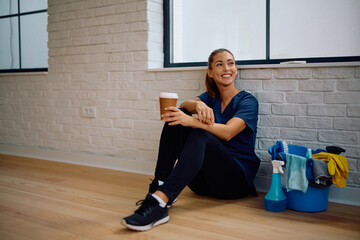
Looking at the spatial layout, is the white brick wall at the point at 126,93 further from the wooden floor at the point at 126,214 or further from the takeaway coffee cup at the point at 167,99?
the takeaway coffee cup at the point at 167,99

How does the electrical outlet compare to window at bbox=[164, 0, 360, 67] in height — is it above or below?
below

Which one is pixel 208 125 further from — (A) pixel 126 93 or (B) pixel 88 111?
(B) pixel 88 111

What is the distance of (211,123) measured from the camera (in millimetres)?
1763

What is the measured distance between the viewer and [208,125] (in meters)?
1.77

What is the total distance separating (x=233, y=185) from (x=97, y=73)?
1.62 meters

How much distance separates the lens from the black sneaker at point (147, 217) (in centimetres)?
154

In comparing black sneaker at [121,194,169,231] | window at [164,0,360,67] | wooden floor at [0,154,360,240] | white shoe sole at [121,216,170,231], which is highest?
window at [164,0,360,67]

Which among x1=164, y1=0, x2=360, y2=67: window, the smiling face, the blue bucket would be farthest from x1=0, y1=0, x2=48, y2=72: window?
the blue bucket

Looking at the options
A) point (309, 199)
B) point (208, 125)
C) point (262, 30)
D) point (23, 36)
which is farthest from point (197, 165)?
point (23, 36)

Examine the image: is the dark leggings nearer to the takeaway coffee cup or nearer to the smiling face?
the takeaway coffee cup

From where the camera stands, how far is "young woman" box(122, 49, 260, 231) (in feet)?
5.30

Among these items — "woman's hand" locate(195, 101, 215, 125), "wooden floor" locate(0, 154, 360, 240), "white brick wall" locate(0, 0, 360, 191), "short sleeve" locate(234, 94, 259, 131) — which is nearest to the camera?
"wooden floor" locate(0, 154, 360, 240)

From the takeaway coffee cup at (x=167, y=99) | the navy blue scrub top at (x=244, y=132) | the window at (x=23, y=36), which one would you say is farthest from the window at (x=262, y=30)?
the window at (x=23, y=36)

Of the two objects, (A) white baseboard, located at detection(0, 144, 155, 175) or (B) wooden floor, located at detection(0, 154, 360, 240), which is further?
(A) white baseboard, located at detection(0, 144, 155, 175)
